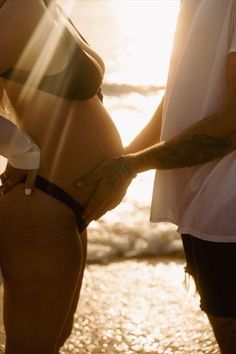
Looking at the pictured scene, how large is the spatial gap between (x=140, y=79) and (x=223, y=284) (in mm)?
6299

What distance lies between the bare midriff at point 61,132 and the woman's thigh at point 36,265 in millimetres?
94

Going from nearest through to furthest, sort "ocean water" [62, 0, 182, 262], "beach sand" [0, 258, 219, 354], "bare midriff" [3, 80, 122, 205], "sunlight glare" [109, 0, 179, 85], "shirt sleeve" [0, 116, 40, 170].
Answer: "shirt sleeve" [0, 116, 40, 170] < "bare midriff" [3, 80, 122, 205] < "beach sand" [0, 258, 219, 354] < "ocean water" [62, 0, 182, 262] < "sunlight glare" [109, 0, 179, 85]

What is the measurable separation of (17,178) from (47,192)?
0.09m

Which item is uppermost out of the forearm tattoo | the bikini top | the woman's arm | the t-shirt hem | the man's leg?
the bikini top

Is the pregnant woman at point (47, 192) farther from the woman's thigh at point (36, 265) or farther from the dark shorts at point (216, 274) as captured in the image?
the dark shorts at point (216, 274)

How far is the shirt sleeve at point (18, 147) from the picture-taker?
200 cm

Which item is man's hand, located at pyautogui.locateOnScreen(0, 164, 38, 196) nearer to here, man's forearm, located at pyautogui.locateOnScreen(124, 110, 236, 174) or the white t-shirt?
man's forearm, located at pyautogui.locateOnScreen(124, 110, 236, 174)

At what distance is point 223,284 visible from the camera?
7.22 ft

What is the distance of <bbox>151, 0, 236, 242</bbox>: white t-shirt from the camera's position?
6.75ft

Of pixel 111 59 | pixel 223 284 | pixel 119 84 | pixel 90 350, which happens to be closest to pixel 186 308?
pixel 90 350

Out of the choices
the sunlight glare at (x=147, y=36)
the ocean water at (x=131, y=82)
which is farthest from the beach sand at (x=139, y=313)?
the sunlight glare at (x=147, y=36)

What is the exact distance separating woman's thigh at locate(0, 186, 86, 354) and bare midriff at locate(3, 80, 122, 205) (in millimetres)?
94

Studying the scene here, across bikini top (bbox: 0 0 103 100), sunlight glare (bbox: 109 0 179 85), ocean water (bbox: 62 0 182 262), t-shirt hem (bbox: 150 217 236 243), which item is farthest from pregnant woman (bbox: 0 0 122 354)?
sunlight glare (bbox: 109 0 179 85)

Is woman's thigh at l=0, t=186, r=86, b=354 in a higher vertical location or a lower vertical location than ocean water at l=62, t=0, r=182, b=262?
higher
